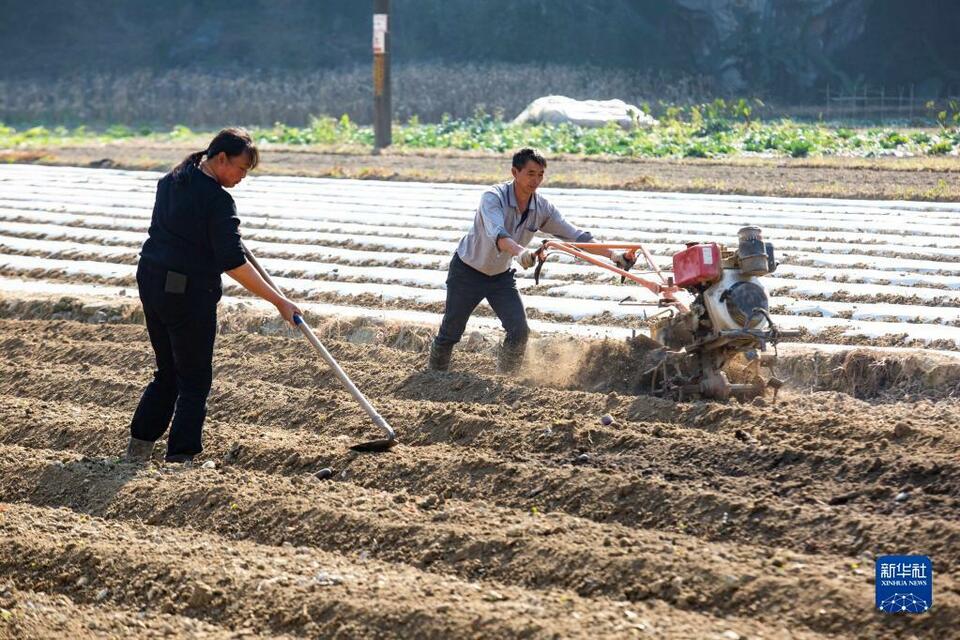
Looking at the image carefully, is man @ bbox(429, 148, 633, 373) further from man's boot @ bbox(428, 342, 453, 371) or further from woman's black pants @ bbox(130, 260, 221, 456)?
woman's black pants @ bbox(130, 260, 221, 456)

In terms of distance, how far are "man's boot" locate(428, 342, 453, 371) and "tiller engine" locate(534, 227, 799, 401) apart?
1036mm

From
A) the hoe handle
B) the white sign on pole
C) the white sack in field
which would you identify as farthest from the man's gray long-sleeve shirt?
the white sack in field

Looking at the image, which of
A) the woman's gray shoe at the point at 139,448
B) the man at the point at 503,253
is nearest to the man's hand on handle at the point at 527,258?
the man at the point at 503,253

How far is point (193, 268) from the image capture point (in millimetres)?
5695

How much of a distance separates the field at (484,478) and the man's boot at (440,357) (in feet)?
0.44

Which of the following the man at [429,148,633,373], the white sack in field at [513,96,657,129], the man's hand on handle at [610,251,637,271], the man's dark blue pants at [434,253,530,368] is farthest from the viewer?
the white sack in field at [513,96,657,129]

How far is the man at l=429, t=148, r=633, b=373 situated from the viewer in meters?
6.72

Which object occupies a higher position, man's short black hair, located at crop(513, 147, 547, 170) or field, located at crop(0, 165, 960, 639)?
man's short black hair, located at crop(513, 147, 547, 170)

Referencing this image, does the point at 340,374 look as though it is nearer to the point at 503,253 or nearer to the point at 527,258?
the point at 527,258

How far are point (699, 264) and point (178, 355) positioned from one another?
2550 mm

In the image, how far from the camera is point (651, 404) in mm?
6285

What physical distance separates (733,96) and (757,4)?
3.94 m
